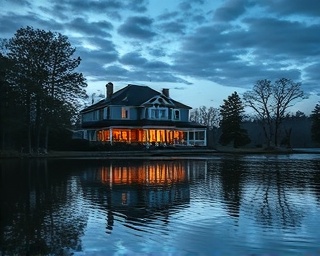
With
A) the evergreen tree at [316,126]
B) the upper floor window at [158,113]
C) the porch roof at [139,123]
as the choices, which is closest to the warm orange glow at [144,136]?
the porch roof at [139,123]

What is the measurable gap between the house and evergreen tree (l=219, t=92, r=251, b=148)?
7970 mm

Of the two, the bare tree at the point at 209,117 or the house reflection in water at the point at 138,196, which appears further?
the bare tree at the point at 209,117

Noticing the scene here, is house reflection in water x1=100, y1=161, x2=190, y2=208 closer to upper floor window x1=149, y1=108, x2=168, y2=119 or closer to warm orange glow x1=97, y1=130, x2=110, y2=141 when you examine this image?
warm orange glow x1=97, y1=130, x2=110, y2=141

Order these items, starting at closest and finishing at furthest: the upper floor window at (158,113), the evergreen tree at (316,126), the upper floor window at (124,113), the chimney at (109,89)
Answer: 1. the upper floor window at (158,113)
2. the upper floor window at (124,113)
3. the chimney at (109,89)
4. the evergreen tree at (316,126)

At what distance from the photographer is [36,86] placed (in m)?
43.2

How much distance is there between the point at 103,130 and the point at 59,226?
168 feet

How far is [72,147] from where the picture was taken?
5091 cm

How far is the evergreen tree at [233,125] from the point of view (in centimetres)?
7069

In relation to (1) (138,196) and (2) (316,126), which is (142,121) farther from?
(1) (138,196)

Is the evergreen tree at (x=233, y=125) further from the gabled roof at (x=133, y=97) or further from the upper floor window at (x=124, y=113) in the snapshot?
the upper floor window at (x=124, y=113)

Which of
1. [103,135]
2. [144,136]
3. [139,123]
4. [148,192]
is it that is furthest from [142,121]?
[148,192]

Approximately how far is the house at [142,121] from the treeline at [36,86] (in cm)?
1140

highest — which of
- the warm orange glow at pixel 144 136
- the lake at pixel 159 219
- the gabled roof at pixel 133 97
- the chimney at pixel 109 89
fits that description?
the chimney at pixel 109 89

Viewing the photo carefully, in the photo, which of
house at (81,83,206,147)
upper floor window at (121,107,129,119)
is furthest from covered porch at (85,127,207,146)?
upper floor window at (121,107,129,119)
